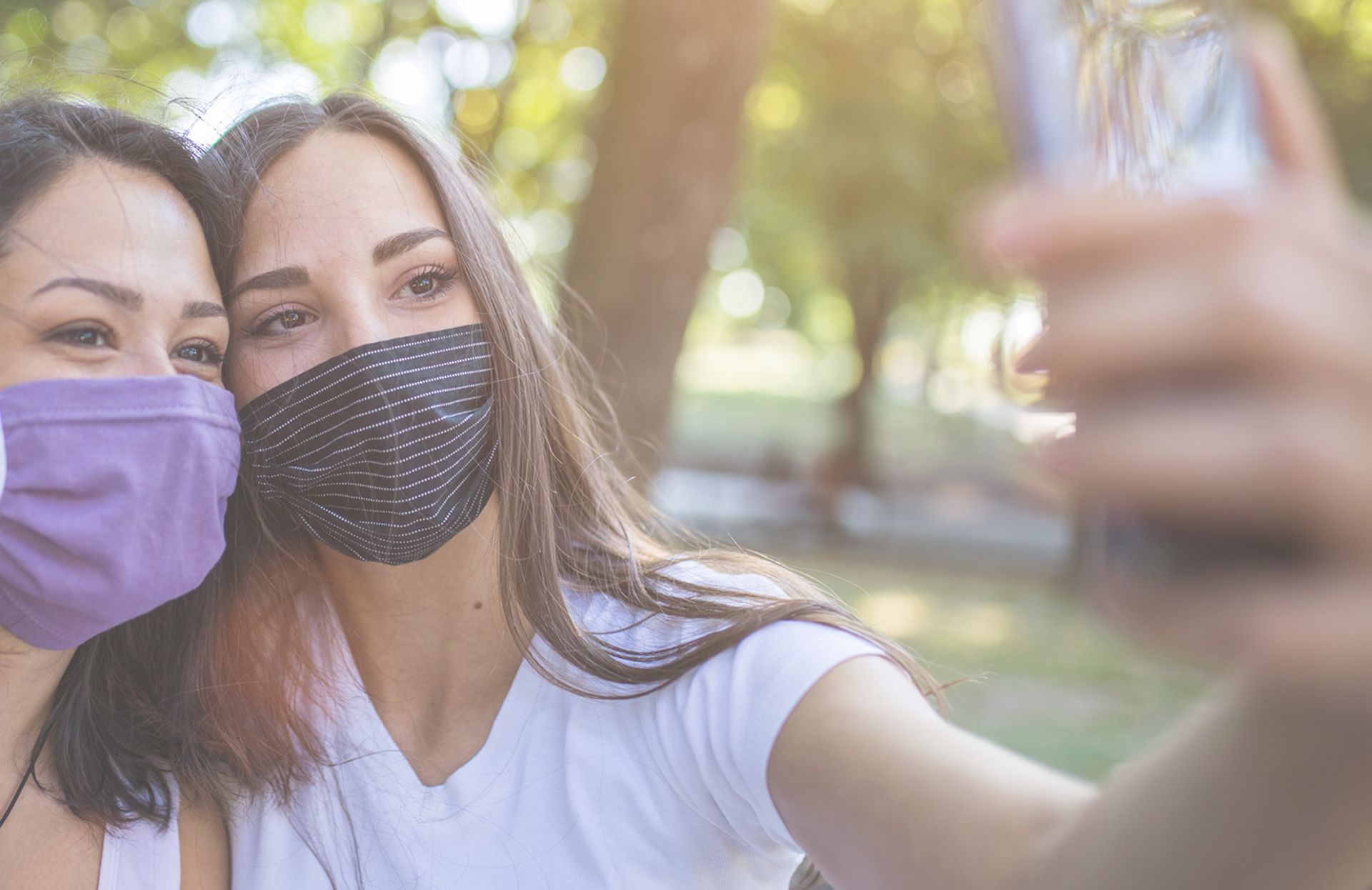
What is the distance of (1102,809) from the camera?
1.05 metres

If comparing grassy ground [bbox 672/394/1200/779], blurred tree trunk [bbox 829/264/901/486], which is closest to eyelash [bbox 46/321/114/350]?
grassy ground [bbox 672/394/1200/779]

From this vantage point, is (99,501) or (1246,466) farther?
(99,501)

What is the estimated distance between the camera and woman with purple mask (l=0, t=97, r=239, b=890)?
1.78 m

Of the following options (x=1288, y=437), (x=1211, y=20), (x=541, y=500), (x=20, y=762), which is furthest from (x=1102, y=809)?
(x=20, y=762)

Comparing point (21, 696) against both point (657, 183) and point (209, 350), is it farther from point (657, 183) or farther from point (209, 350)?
point (657, 183)

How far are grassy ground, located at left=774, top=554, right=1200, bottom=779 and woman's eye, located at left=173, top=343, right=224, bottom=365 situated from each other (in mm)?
3677

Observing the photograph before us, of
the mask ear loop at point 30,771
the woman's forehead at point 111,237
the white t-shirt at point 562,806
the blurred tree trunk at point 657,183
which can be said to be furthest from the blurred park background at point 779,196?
the mask ear loop at point 30,771

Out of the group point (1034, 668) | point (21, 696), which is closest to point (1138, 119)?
point (21, 696)

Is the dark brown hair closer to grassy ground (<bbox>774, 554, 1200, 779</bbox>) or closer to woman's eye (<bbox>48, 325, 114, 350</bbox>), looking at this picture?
woman's eye (<bbox>48, 325, 114, 350</bbox>)

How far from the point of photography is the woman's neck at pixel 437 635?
91.5 inches

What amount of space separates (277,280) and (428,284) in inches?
12.1

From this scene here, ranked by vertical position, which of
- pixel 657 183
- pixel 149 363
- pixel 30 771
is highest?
pixel 657 183

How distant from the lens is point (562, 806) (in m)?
2.09

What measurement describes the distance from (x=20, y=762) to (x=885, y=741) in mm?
1738
